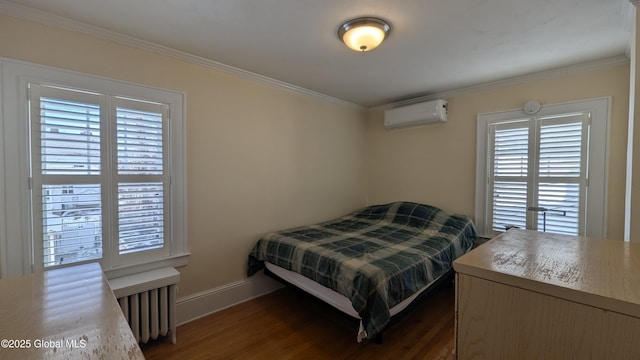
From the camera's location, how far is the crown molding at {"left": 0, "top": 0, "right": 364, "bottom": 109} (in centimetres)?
165

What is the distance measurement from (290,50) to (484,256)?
2004 millimetres

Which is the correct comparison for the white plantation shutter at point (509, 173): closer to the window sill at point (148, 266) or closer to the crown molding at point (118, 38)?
the crown molding at point (118, 38)

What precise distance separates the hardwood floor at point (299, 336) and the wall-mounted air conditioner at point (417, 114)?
2067 millimetres

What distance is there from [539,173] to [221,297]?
10.9ft

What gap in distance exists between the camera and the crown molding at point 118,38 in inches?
64.8

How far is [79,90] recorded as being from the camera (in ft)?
6.06

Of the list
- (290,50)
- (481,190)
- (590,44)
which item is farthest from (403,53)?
(481,190)

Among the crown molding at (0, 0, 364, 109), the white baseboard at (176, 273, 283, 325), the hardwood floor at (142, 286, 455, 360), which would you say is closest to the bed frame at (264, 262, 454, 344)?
the hardwood floor at (142, 286, 455, 360)

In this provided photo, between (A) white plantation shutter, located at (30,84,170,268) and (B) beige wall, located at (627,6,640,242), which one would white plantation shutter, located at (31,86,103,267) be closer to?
(A) white plantation shutter, located at (30,84,170,268)

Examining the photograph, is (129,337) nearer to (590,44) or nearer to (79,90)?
(79,90)

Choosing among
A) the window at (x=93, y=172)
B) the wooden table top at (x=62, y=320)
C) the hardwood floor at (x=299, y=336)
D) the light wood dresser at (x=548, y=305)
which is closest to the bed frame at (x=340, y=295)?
the hardwood floor at (x=299, y=336)

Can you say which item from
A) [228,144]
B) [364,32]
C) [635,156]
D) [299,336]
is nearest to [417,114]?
[364,32]

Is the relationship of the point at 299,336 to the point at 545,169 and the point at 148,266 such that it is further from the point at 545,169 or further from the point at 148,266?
the point at 545,169

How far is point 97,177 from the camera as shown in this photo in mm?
1916
